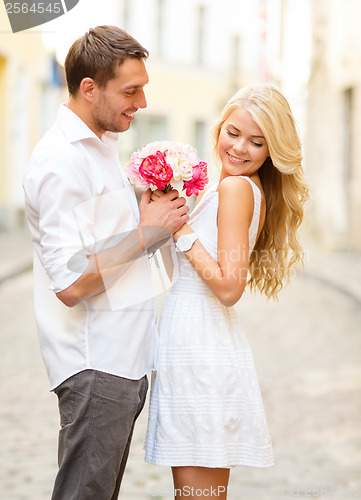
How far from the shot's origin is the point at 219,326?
313 centimetres

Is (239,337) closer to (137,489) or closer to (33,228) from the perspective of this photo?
(33,228)

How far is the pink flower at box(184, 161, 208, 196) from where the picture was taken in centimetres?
303

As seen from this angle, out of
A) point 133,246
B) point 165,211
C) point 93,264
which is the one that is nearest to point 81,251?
point 93,264

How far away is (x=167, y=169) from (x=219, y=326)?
61 cm

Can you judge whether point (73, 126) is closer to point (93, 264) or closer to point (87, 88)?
point (87, 88)

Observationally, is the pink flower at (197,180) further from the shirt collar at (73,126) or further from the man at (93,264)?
the shirt collar at (73,126)

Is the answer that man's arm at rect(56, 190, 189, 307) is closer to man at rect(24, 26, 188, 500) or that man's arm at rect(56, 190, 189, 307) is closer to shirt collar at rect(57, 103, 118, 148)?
man at rect(24, 26, 188, 500)

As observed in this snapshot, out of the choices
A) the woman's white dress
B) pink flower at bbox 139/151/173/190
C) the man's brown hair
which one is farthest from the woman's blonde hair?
the man's brown hair

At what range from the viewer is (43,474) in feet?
15.8

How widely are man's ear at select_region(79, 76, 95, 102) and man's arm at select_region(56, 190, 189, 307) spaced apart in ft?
1.26

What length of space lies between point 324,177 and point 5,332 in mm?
13575

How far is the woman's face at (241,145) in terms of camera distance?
316cm

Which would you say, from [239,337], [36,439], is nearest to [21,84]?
[36,439]

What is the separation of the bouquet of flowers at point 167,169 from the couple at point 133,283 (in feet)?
0.17
